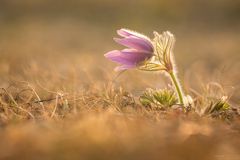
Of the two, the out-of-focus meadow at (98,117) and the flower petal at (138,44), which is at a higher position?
the flower petal at (138,44)

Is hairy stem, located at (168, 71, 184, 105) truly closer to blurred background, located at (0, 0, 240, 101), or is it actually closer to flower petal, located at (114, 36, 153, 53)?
flower petal, located at (114, 36, 153, 53)

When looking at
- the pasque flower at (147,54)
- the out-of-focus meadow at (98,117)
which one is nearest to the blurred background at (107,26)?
the out-of-focus meadow at (98,117)

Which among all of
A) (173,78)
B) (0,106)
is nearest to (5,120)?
(0,106)

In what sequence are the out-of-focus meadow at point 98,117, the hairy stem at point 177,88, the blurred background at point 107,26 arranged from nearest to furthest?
the out-of-focus meadow at point 98,117, the hairy stem at point 177,88, the blurred background at point 107,26

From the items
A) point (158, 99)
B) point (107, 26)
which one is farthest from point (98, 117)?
point (107, 26)

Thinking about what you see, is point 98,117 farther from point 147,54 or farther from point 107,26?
point 107,26

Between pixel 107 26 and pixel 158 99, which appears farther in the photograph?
pixel 107 26

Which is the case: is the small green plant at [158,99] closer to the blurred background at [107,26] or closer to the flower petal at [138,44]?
the flower petal at [138,44]
